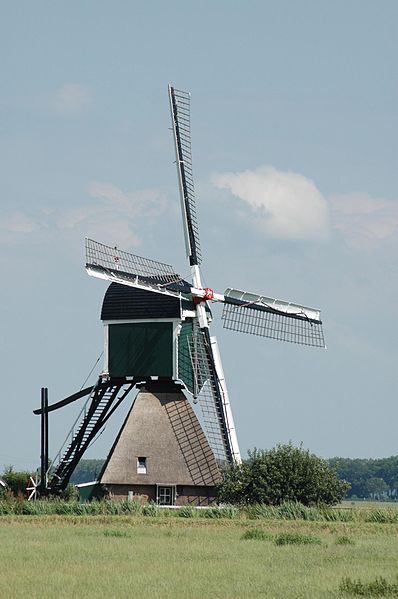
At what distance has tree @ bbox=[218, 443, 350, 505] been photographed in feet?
144

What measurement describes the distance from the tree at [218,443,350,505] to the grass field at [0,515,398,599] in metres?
5.99

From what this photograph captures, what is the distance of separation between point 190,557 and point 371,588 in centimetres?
709

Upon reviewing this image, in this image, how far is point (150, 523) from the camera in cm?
3725

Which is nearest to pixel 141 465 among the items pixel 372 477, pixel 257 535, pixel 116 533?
pixel 116 533

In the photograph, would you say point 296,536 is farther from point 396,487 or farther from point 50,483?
point 396,487

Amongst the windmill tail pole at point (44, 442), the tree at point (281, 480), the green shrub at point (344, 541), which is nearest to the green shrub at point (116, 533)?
the green shrub at point (344, 541)

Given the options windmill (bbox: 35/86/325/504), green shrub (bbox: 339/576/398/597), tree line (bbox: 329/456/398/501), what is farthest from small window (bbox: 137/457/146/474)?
tree line (bbox: 329/456/398/501)

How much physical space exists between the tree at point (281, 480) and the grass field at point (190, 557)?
599 centimetres

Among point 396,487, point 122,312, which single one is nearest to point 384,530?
point 122,312

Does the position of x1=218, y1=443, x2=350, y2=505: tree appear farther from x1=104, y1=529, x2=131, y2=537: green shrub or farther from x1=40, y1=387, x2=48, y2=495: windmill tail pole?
x1=104, y1=529, x2=131, y2=537: green shrub

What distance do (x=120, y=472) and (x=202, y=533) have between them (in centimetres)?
1354

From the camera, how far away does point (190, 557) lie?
26.9 metres

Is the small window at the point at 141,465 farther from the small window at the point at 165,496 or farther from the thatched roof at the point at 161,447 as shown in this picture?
the small window at the point at 165,496

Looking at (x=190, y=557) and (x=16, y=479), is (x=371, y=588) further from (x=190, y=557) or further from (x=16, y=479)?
(x=16, y=479)
